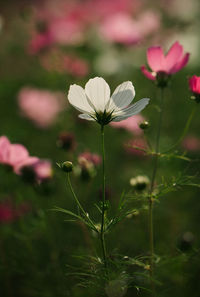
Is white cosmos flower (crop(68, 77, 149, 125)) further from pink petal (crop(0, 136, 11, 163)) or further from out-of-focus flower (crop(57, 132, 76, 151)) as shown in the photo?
out-of-focus flower (crop(57, 132, 76, 151))

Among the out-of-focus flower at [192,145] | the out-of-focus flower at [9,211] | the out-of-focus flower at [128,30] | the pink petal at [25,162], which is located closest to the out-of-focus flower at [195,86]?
the pink petal at [25,162]

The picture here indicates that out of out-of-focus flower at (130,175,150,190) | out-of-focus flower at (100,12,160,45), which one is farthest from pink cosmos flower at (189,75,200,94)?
out-of-focus flower at (100,12,160,45)

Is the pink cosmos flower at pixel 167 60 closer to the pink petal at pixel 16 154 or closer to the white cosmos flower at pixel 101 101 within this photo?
the white cosmos flower at pixel 101 101

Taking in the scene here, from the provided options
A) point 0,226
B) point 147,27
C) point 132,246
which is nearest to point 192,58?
point 147,27

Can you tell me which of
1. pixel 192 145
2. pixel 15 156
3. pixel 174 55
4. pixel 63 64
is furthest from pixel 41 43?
pixel 174 55

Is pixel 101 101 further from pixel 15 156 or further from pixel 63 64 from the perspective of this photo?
pixel 63 64

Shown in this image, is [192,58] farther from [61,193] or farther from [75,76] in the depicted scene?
[61,193]
